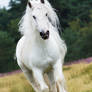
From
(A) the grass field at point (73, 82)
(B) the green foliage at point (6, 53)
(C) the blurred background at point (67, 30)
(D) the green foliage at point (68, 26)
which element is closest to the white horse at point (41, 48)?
(A) the grass field at point (73, 82)

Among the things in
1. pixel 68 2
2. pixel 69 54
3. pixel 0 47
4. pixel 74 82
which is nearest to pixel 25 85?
pixel 74 82

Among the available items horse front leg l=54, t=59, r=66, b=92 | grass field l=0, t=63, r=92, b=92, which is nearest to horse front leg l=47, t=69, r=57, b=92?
horse front leg l=54, t=59, r=66, b=92

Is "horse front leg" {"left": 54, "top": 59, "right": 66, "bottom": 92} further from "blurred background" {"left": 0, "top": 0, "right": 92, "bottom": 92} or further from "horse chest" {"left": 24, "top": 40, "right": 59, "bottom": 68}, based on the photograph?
"blurred background" {"left": 0, "top": 0, "right": 92, "bottom": 92}

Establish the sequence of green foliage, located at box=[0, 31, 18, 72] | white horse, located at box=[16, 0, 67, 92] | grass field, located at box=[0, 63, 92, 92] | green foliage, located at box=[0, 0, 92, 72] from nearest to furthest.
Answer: white horse, located at box=[16, 0, 67, 92]
grass field, located at box=[0, 63, 92, 92]
green foliage, located at box=[0, 31, 18, 72]
green foliage, located at box=[0, 0, 92, 72]

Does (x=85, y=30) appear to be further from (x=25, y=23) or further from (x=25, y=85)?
(x=25, y=23)

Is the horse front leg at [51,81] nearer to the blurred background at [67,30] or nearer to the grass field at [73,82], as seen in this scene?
the grass field at [73,82]

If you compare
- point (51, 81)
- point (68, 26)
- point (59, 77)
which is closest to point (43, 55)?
point (59, 77)

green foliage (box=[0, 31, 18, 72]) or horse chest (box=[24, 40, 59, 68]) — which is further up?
horse chest (box=[24, 40, 59, 68])

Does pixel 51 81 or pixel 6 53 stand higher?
pixel 51 81

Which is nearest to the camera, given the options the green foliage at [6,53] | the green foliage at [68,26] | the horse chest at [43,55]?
the horse chest at [43,55]

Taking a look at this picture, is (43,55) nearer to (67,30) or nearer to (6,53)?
(6,53)

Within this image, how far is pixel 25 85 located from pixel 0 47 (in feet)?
92.8

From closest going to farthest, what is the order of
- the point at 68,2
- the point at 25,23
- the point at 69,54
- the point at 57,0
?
the point at 25,23 → the point at 69,54 → the point at 57,0 → the point at 68,2

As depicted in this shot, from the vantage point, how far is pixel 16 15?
4694 cm
